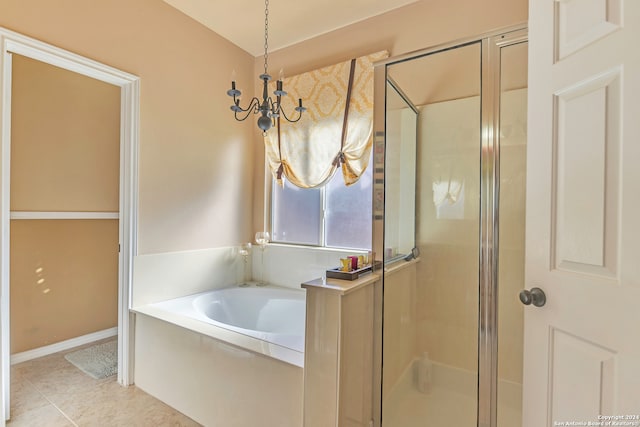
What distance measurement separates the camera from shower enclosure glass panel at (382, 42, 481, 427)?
175cm

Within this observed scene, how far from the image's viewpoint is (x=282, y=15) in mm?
2469

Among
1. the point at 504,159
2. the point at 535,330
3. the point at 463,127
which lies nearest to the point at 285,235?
the point at 463,127

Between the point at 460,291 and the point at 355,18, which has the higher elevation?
the point at 355,18

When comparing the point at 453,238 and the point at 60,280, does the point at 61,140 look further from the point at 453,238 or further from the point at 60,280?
the point at 453,238

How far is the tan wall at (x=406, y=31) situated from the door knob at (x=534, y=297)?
65.5 inches

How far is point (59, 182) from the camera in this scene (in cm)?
279

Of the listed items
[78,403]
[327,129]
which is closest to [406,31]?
[327,129]

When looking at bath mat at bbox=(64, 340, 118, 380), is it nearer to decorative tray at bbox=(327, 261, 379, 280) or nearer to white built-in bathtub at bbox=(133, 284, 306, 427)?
white built-in bathtub at bbox=(133, 284, 306, 427)

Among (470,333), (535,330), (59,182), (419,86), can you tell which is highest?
(419,86)

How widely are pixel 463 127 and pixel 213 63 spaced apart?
2.14 metres

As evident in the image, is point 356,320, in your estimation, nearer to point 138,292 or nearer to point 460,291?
point 460,291

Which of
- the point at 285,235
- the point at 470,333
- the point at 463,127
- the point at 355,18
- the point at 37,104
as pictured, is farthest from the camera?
the point at 285,235

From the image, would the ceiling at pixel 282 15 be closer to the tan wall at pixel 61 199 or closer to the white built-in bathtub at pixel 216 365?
the tan wall at pixel 61 199

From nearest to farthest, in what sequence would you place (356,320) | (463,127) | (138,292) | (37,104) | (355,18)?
(356,320) → (463,127) → (138,292) → (355,18) → (37,104)
